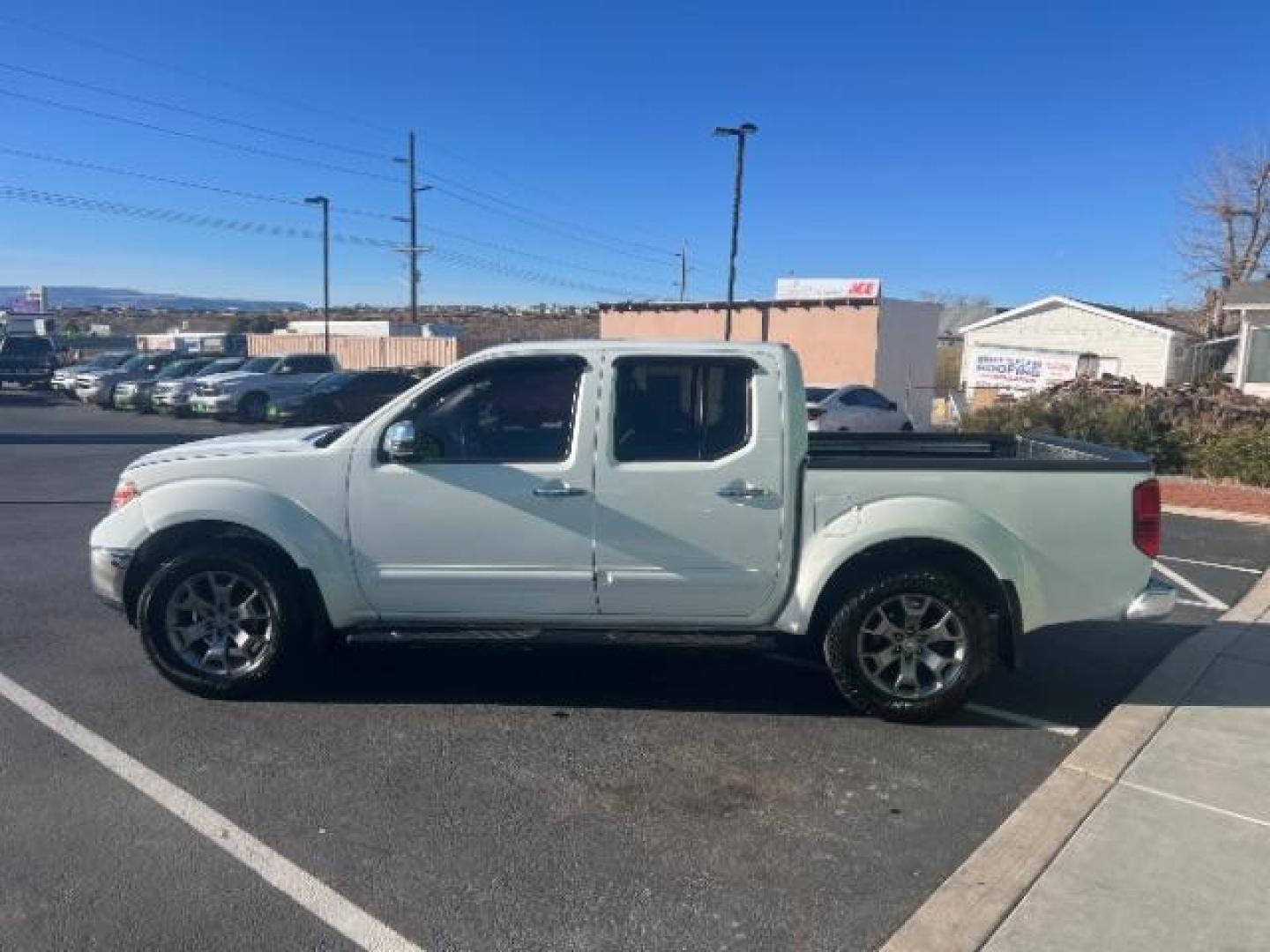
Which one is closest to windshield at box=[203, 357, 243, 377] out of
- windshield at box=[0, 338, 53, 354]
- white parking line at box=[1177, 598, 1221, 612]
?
windshield at box=[0, 338, 53, 354]

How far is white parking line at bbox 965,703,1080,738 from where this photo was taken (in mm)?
4824

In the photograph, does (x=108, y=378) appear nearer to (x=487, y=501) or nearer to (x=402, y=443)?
(x=402, y=443)

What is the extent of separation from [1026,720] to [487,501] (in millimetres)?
2903

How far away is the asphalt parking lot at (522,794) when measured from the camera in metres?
3.14

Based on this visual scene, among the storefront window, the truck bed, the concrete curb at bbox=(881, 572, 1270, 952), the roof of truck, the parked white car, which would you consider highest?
the storefront window

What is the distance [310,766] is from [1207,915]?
3392 millimetres

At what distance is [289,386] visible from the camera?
25.5m

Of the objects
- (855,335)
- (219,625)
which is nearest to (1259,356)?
(855,335)

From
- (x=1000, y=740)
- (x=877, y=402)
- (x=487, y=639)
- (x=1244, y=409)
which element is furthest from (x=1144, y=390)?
(x=487, y=639)

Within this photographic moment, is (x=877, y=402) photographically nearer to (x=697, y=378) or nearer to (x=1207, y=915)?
(x=697, y=378)

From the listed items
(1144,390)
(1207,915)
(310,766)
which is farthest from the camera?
(1144,390)

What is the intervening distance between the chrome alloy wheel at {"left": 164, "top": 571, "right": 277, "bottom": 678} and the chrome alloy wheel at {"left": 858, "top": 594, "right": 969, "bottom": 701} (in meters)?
2.96

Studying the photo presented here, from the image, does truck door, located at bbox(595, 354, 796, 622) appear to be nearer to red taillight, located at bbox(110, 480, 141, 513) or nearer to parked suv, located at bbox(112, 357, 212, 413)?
red taillight, located at bbox(110, 480, 141, 513)

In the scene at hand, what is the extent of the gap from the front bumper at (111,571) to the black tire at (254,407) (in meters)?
21.3
